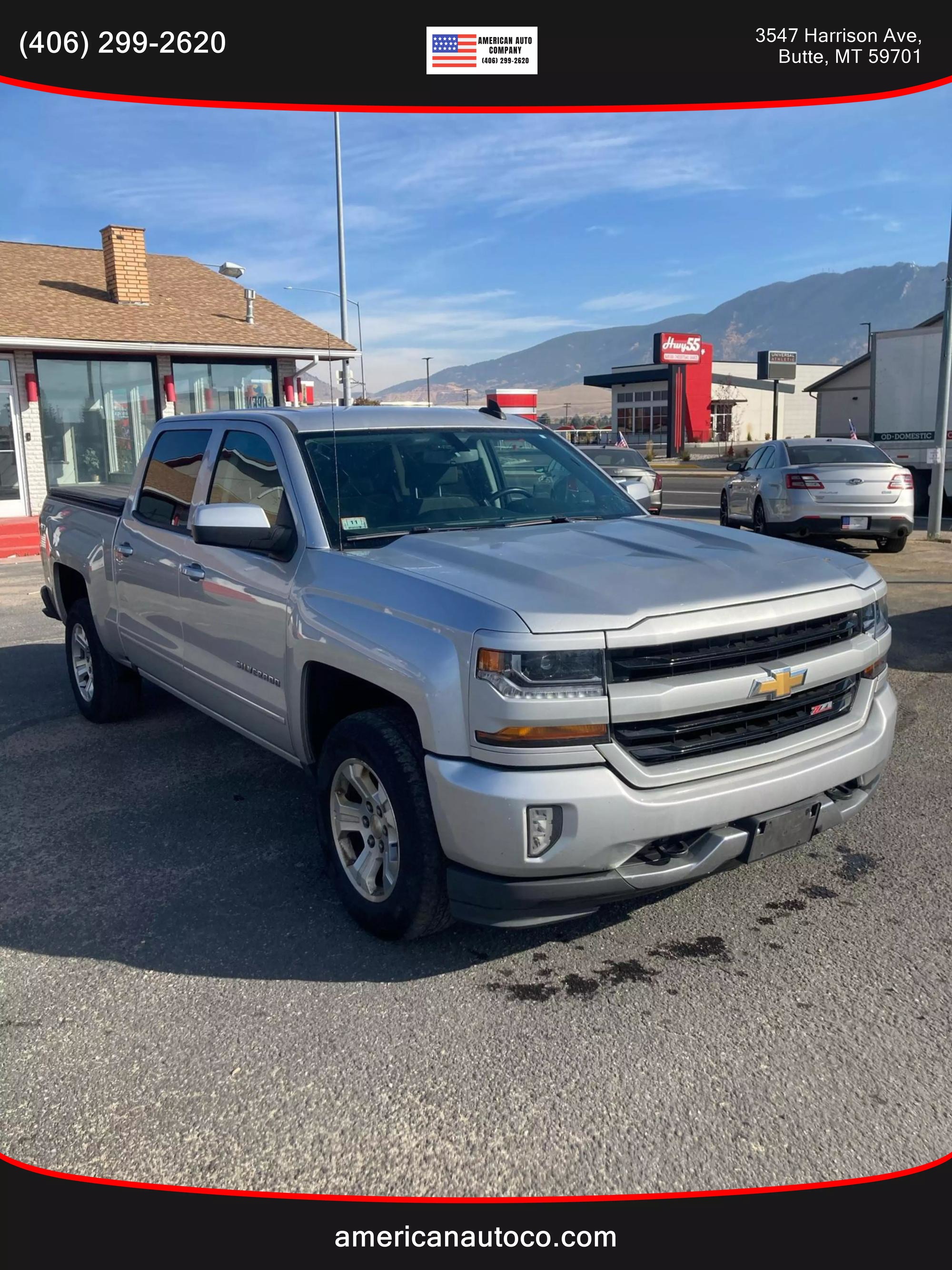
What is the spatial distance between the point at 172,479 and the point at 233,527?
5.42ft

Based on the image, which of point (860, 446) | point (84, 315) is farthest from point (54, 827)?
point (84, 315)

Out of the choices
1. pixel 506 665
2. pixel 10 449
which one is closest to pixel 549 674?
pixel 506 665

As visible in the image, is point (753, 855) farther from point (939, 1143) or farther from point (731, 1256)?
point (731, 1256)

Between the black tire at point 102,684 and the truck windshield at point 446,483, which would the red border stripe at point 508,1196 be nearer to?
the truck windshield at point 446,483

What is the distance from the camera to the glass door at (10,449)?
762 inches

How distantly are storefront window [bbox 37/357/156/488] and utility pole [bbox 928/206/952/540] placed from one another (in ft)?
46.9

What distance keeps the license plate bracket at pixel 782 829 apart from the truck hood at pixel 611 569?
0.68 meters

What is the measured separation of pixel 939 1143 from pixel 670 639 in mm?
1466

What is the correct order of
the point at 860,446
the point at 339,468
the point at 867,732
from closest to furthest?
the point at 867,732, the point at 339,468, the point at 860,446

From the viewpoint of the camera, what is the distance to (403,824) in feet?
10.7

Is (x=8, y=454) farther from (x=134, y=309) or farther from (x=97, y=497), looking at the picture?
(x=97, y=497)

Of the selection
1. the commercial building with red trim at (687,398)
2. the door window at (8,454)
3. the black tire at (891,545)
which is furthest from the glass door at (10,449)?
the commercial building with red trim at (687,398)

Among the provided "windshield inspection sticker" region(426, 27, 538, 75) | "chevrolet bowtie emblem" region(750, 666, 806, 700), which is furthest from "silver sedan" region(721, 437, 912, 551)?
"windshield inspection sticker" region(426, 27, 538, 75)

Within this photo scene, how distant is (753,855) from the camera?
10.6 ft
